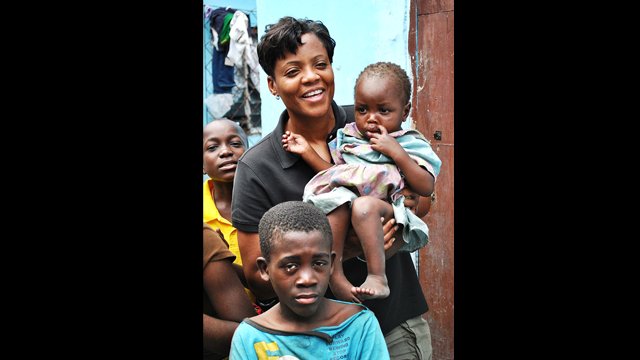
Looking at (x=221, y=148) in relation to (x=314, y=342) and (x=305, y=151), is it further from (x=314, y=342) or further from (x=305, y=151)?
(x=314, y=342)

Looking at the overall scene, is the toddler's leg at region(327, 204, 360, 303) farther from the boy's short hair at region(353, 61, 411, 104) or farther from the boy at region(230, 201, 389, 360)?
the boy's short hair at region(353, 61, 411, 104)

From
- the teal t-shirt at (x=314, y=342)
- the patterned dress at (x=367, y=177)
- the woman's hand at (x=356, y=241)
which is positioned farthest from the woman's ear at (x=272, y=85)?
the teal t-shirt at (x=314, y=342)

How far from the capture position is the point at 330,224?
2775 millimetres

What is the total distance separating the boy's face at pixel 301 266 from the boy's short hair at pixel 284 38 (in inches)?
23.4

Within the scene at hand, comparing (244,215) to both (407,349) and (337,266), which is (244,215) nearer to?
(337,266)

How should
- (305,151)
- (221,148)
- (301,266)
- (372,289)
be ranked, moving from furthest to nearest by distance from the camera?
1. (221,148)
2. (305,151)
3. (372,289)
4. (301,266)

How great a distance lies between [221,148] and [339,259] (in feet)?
1.86

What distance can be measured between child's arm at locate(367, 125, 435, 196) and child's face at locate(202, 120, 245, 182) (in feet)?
1.50

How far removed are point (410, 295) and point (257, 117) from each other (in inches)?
32.4

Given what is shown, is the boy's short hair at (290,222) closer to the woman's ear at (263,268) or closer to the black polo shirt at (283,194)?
the woman's ear at (263,268)

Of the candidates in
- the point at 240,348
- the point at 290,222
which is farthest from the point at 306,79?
the point at 240,348

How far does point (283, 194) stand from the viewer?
2836mm

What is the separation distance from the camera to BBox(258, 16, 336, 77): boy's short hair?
281 centimetres

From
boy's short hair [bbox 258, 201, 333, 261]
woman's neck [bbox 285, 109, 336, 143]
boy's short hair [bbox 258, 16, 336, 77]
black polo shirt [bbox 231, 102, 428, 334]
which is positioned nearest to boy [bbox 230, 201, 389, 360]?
boy's short hair [bbox 258, 201, 333, 261]
